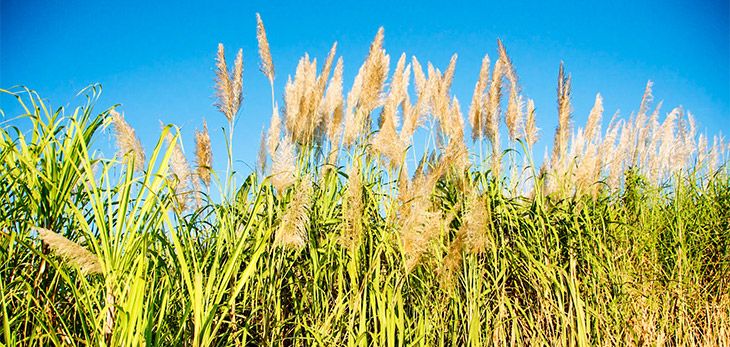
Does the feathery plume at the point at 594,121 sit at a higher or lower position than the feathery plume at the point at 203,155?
higher

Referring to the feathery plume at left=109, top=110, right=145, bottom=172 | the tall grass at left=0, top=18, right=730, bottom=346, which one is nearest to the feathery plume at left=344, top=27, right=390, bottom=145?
the tall grass at left=0, top=18, right=730, bottom=346

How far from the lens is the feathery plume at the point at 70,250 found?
3.81 feet

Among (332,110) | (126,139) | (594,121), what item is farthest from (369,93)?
(594,121)

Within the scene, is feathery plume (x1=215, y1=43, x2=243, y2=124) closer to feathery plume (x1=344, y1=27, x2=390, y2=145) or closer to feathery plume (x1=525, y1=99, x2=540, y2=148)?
feathery plume (x1=344, y1=27, x2=390, y2=145)

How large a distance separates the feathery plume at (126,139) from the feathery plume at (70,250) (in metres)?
0.54

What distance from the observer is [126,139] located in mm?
1787

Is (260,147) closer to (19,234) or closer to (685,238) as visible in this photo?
(19,234)

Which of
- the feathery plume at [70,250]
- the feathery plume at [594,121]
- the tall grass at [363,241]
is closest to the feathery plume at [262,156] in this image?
the tall grass at [363,241]

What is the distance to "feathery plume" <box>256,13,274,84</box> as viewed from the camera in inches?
101

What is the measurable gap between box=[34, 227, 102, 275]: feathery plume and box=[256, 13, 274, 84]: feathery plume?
1.49 metres

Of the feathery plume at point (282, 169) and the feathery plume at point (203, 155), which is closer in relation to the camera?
the feathery plume at point (282, 169)

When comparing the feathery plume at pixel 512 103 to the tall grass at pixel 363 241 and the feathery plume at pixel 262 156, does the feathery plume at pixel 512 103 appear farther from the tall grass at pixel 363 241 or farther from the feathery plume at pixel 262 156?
the feathery plume at pixel 262 156

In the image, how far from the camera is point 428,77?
2.64 m

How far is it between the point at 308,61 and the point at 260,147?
61 cm
